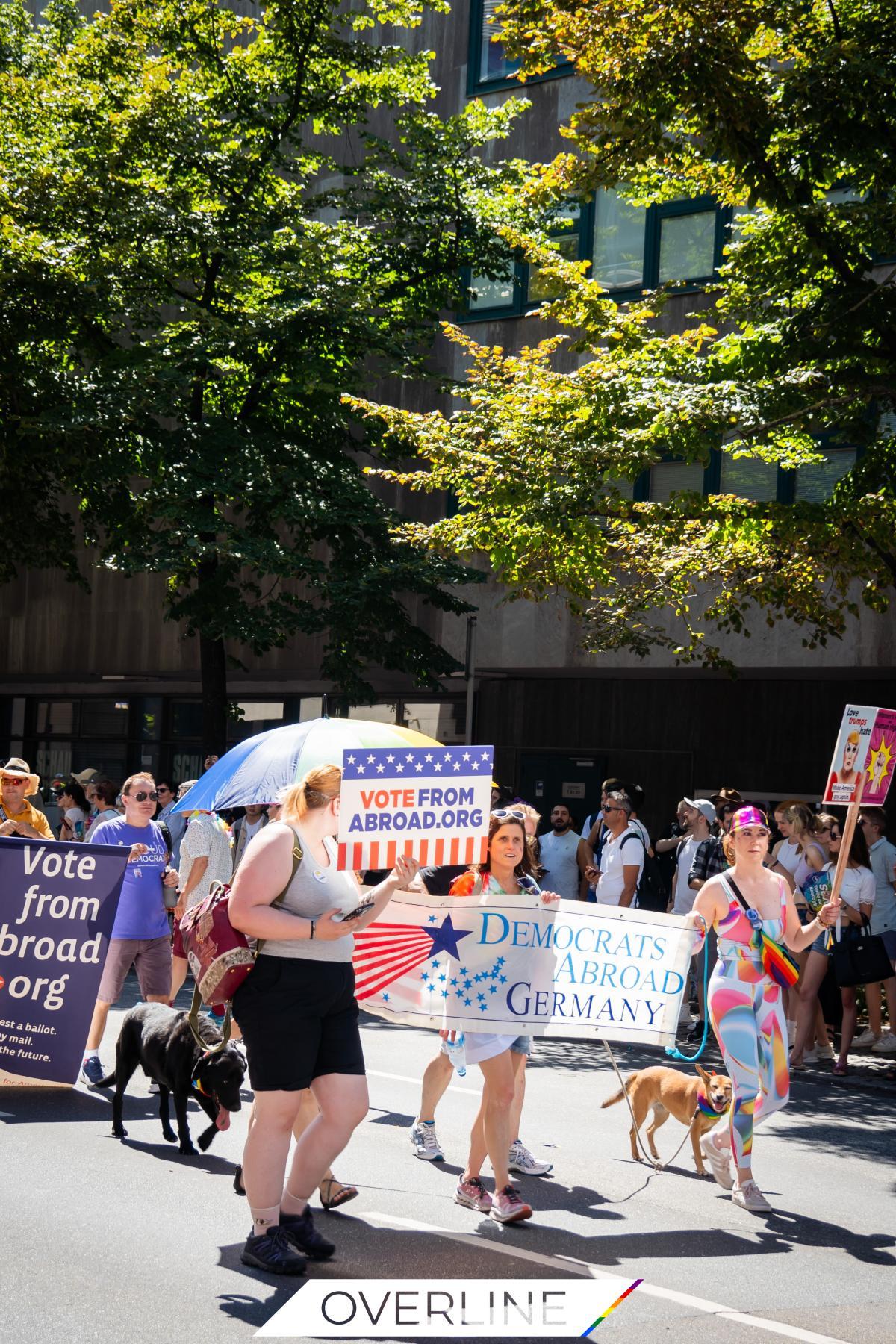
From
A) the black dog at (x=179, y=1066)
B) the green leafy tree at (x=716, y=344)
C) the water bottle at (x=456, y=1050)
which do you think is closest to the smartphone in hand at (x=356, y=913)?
the black dog at (x=179, y=1066)

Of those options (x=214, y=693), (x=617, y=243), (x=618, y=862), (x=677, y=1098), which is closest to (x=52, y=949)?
(x=677, y=1098)

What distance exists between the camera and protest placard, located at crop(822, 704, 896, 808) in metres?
8.06

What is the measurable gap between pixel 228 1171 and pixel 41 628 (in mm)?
22974

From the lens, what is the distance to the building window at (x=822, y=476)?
18812 millimetres

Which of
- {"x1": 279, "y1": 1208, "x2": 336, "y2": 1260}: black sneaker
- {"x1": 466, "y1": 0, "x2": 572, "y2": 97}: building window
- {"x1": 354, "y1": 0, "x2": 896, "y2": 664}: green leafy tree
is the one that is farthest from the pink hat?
{"x1": 466, "y1": 0, "x2": 572, "y2": 97}: building window

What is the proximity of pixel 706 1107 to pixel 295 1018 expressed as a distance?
2.93 meters

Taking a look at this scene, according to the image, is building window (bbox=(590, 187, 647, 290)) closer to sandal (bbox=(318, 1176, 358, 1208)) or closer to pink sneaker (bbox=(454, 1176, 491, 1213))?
pink sneaker (bbox=(454, 1176, 491, 1213))

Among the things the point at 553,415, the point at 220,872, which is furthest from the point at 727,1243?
the point at 553,415

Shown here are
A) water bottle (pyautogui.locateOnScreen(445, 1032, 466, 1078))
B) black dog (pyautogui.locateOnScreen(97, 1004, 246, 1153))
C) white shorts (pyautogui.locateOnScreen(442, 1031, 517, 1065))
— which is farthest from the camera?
water bottle (pyautogui.locateOnScreen(445, 1032, 466, 1078))

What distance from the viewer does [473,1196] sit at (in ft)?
22.8

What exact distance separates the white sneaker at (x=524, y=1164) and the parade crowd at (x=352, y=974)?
13mm

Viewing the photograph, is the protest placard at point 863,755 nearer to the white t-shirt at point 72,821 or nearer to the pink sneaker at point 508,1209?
the pink sneaker at point 508,1209

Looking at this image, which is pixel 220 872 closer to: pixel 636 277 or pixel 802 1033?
pixel 802 1033

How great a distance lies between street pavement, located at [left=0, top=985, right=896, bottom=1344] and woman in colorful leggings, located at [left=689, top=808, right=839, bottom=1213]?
0.30m
